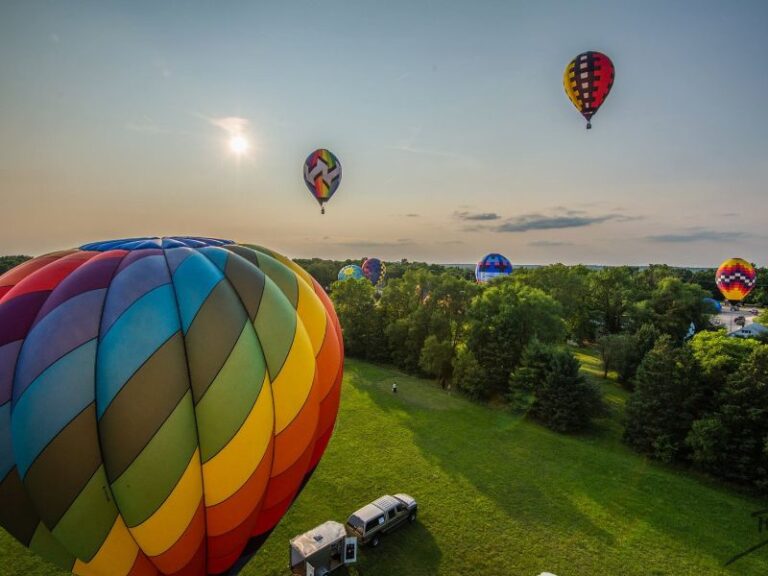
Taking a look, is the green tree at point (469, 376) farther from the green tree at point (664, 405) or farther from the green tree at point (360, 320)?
the green tree at point (360, 320)

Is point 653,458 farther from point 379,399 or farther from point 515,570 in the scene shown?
point 379,399

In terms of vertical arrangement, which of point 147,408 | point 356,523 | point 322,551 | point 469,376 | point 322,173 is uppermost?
point 322,173

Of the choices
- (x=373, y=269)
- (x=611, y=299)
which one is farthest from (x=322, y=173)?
(x=373, y=269)

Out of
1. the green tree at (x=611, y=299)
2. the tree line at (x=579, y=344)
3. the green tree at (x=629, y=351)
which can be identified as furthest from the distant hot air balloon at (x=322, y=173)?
the green tree at (x=611, y=299)

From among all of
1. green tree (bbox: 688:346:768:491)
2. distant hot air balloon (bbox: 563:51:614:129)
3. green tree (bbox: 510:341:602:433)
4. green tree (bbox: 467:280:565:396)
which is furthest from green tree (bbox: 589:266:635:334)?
green tree (bbox: 688:346:768:491)

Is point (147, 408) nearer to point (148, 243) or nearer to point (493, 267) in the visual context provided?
point (148, 243)

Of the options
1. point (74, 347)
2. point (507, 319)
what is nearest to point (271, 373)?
point (74, 347)
